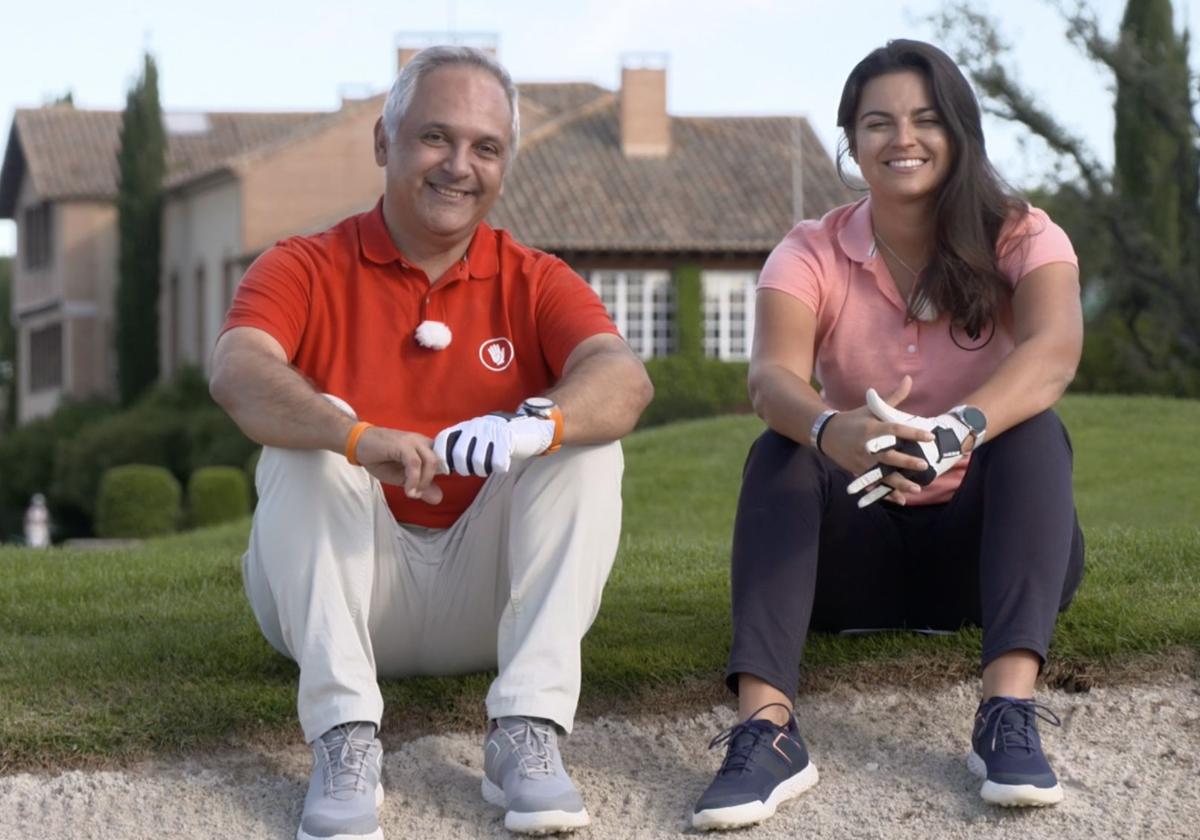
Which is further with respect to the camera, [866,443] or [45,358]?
[45,358]

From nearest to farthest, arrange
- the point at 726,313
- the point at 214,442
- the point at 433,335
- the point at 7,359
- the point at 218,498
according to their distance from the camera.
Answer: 1. the point at 433,335
2. the point at 218,498
3. the point at 214,442
4. the point at 726,313
5. the point at 7,359

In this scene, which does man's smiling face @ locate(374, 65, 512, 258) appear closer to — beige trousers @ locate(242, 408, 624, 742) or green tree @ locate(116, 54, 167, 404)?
beige trousers @ locate(242, 408, 624, 742)

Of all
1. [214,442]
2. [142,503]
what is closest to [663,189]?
[214,442]

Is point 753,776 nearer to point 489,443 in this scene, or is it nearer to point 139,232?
point 489,443

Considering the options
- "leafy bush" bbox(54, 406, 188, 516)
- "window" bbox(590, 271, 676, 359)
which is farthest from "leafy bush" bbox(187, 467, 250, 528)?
"window" bbox(590, 271, 676, 359)

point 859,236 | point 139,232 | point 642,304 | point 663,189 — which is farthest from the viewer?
point 139,232

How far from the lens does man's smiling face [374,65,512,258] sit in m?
4.78

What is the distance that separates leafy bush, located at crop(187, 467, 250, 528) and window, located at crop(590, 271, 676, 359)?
10289mm

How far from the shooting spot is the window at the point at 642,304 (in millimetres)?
41531

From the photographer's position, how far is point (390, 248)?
4.82 meters

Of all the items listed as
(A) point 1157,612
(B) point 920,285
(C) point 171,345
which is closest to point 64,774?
(B) point 920,285

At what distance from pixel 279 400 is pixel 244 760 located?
100 centimetres

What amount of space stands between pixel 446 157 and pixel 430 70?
0.23 meters

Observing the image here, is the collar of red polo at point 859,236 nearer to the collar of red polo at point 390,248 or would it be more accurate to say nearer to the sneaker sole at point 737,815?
the collar of red polo at point 390,248
